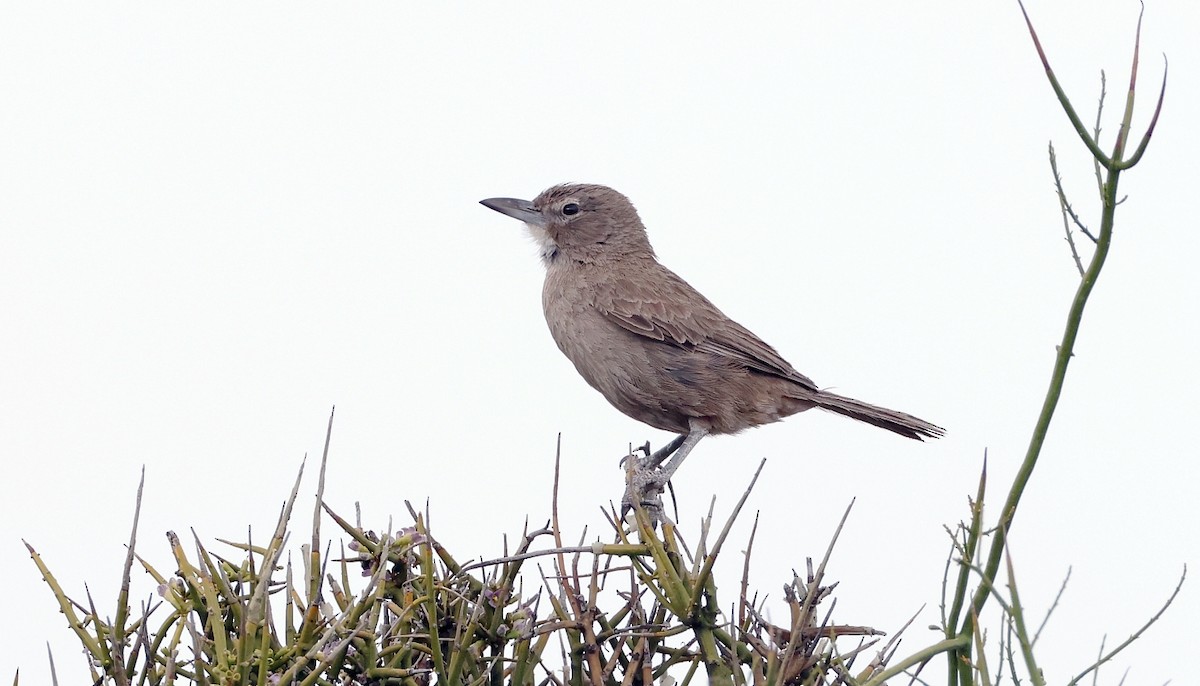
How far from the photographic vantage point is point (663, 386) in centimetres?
607

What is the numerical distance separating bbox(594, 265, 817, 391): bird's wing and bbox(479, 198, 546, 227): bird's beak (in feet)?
2.48

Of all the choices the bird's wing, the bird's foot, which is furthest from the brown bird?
the bird's foot

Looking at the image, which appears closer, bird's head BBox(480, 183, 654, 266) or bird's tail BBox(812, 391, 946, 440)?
bird's tail BBox(812, 391, 946, 440)

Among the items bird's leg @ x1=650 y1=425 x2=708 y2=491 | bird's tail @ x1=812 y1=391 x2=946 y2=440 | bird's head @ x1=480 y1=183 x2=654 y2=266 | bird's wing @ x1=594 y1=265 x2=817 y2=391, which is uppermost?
bird's head @ x1=480 y1=183 x2=654 y2=266

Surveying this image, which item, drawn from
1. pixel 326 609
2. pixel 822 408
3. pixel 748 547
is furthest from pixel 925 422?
pixel 326 609

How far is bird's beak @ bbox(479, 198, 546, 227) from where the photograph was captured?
23.0 ft

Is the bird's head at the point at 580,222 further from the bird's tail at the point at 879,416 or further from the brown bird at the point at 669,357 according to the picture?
the bird's tail at the point at 879,416

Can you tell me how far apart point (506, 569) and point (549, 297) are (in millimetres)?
4008

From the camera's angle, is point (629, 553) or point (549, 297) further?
point (549, 297)

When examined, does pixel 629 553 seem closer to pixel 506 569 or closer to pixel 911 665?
pixel 506 569

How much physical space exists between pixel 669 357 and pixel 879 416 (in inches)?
42.4

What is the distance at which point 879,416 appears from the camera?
625 centimetres

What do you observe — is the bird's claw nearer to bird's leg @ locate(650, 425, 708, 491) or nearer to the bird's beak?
bird's leg @ locate(650, 425, 708, 491)

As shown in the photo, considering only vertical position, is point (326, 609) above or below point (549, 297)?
below
